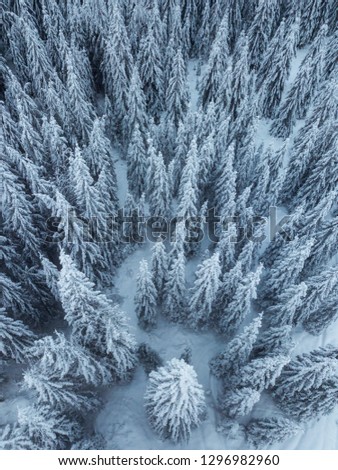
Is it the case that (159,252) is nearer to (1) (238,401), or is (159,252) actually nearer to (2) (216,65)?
(1) (238,401)

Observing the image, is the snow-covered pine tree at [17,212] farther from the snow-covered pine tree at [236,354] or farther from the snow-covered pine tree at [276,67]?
the snow-covered pine tree at [276,67]

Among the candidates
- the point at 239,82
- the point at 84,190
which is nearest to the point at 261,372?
the point at 84,190

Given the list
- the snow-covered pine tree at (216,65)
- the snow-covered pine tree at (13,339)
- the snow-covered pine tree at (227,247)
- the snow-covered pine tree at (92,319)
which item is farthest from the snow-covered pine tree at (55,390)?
the snow-covered pine tree at (216,65)

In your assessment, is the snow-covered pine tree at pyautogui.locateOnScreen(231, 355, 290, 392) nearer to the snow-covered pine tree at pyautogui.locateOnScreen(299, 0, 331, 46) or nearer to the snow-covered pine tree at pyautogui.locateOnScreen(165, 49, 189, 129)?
the snow-covered pine tree at pyautogui.locateOnScreen(165, 49, 189, 129)

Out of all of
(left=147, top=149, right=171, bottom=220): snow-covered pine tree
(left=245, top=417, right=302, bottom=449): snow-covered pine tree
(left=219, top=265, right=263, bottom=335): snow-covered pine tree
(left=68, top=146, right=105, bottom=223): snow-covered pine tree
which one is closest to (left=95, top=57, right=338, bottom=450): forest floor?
(left=245, top=417, right=302, bottom=449): snow-covered pine tree

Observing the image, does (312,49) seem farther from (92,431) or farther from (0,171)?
(92,431)
